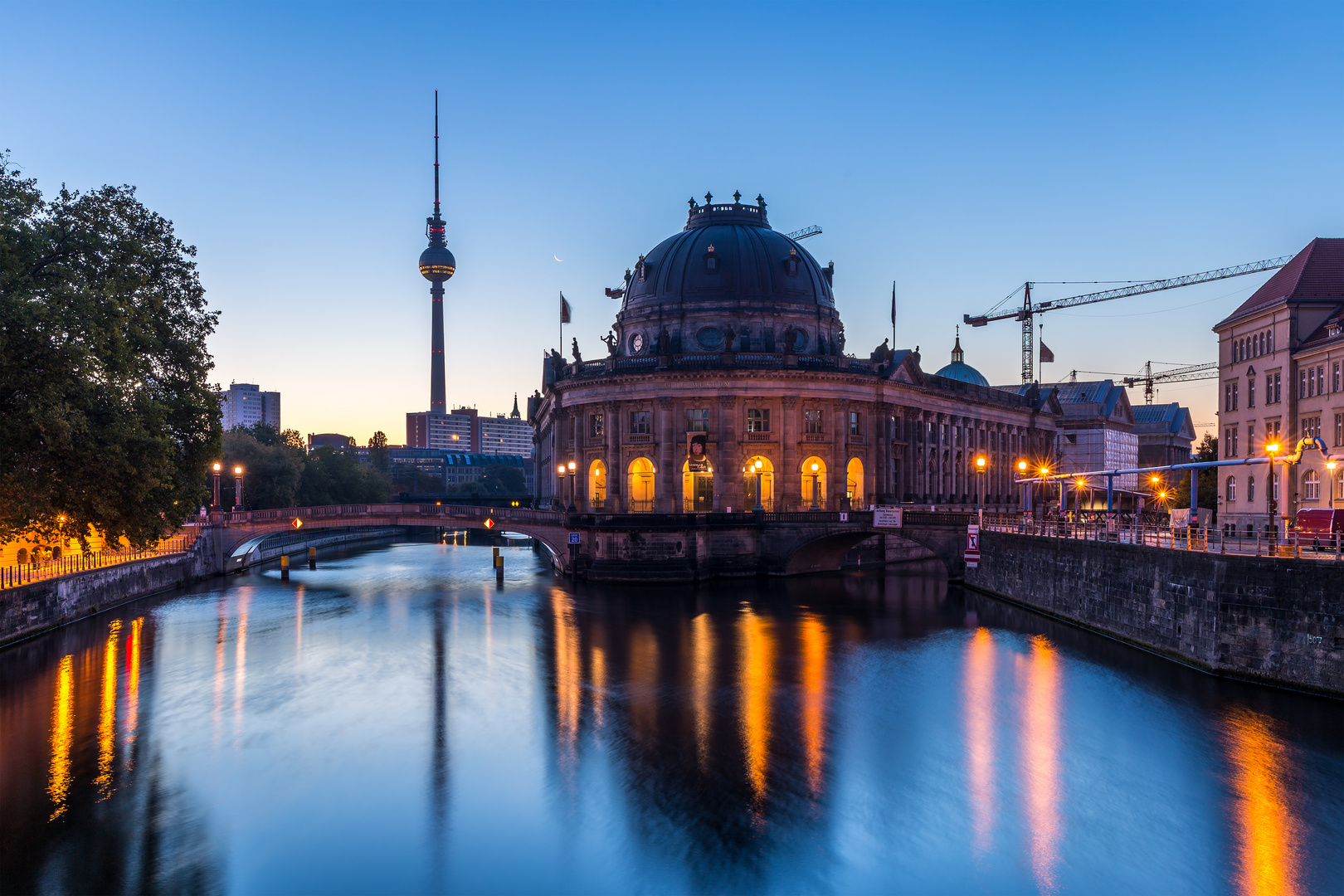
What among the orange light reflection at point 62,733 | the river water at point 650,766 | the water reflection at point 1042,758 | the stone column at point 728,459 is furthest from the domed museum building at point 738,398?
the orange light reflection at point 62,733

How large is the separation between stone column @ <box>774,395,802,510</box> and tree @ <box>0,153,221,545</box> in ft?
148

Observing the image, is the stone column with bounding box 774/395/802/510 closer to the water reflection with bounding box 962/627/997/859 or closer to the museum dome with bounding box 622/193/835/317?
the museum dome with bounding box 622/193/835/317

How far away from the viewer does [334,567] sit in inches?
3182

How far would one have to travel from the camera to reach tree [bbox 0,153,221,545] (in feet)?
104

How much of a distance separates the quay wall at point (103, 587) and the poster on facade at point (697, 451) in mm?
36826

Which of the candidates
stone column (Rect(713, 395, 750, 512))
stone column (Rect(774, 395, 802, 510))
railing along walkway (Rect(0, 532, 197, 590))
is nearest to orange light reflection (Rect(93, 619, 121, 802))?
railing along walkway (Rect(0, 532, 197, 590))

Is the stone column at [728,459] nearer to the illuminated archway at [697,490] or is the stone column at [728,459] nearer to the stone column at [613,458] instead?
the illuminated archway at [697,490]

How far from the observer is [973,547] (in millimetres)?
60469

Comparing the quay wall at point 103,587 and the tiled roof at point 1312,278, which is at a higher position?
the tiled roof at point 1312,278

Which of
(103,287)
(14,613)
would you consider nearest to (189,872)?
(103,287)

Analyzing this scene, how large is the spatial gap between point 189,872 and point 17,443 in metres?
22.1

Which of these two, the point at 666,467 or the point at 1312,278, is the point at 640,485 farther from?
the point at 1312,278

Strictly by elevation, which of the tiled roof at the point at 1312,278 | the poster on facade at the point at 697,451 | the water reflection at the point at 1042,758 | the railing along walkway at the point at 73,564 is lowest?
the water reflection at the point at 1042,758

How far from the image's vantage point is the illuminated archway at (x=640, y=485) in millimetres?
76562
